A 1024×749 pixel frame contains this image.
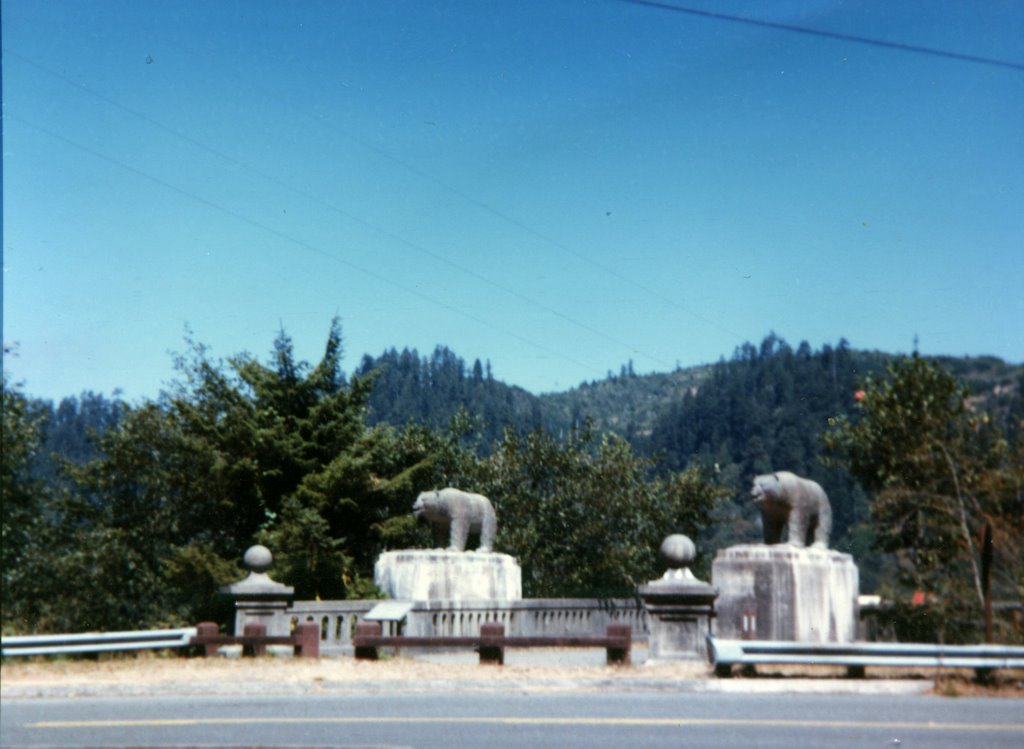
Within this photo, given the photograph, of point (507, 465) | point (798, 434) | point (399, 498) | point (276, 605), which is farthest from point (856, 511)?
point (276, 605)

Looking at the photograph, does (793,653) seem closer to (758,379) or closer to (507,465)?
(507,465)

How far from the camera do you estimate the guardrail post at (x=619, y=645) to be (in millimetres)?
14461

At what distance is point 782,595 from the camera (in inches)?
626

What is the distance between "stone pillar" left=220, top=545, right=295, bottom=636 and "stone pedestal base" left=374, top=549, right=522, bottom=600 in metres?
2.00

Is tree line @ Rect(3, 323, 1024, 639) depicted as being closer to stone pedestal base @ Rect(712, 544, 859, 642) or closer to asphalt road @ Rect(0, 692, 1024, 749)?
stone pedestal base @ Rect(712, 544, 859, 642)

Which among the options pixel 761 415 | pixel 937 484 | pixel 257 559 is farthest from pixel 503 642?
pixel 761 415

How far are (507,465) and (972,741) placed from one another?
91.7ft

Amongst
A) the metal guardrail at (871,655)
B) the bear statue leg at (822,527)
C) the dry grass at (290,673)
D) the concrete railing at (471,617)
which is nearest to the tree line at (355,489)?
the bear statue leg at (822,527)

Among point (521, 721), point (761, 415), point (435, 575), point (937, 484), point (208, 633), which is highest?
point (761, 415)

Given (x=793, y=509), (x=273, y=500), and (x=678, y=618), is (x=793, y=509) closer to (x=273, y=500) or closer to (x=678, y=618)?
(x=678, y=618)

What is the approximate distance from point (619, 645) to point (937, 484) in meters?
9.20

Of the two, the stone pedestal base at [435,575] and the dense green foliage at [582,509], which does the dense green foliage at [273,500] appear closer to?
the dense green foliage at [582,509]

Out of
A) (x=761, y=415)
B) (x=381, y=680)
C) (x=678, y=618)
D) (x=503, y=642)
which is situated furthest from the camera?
(x=761, y=415)

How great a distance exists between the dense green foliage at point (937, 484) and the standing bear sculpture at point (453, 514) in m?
7.61
